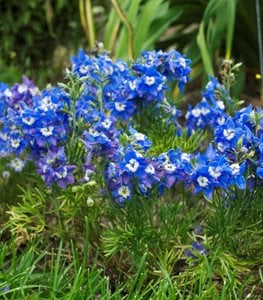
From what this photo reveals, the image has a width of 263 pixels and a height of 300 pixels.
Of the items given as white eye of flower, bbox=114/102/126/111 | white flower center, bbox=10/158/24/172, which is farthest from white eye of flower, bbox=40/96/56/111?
white flower center, bbox=10/158/24/172

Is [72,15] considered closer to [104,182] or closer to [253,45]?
[253,45]

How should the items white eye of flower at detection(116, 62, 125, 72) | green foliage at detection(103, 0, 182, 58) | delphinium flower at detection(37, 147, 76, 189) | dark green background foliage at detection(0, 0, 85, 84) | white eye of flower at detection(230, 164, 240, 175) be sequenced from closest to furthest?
white eye of flower at detection(230, 164, 240, 175) < delphinium flower at detection(37, 147, 76, 189) < white eye of flower at detection(116, 62, 125, 72) < green foliage at detection(103, 0, 182, 58) < dark green background foliage at detection(0, 0, 85, 84)

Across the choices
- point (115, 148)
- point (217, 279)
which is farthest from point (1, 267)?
point (217, 279)

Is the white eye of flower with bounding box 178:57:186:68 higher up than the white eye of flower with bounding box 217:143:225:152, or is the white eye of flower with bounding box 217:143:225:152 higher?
the white eye of flower with bounding box 178:57:186:68

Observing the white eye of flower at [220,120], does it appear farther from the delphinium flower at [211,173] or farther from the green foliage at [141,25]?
the green foliage at [141,25]

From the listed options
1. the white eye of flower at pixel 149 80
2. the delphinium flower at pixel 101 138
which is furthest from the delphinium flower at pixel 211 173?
the white eye of flower at pixel 149 80

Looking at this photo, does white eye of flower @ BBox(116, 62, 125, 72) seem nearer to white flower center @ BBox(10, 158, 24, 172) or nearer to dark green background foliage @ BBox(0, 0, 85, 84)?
white flower center @ BBox(10, 158, 24, 172)
